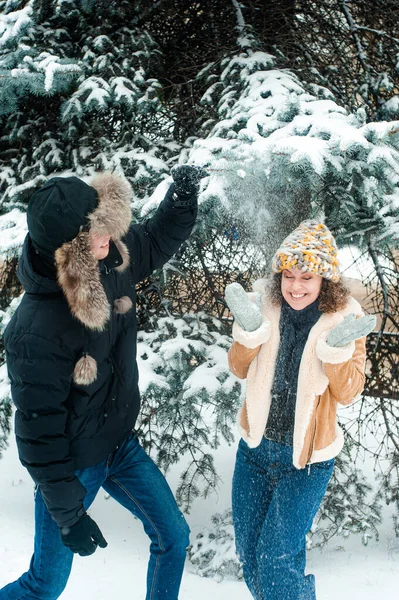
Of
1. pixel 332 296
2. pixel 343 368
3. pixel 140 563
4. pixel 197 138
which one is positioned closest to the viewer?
pixel 343 368

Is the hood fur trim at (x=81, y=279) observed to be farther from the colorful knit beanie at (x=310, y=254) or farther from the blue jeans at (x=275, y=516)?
the blue jeans at (x=275, y=516)

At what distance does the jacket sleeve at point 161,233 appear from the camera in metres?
2.71

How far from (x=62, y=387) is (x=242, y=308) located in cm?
86

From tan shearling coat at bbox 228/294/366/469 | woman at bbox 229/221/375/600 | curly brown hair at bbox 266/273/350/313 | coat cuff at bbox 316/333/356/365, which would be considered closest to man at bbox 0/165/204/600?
woman at bbox 229/221/375/600

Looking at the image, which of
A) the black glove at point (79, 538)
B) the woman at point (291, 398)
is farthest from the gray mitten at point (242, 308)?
the black glove at point (79, 538)

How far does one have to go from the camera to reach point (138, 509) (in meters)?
2.58

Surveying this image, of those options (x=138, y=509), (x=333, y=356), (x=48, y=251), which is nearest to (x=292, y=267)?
(x=333, y=356)

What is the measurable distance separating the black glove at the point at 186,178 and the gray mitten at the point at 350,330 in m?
0.98

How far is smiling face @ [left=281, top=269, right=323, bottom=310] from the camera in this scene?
2.40m

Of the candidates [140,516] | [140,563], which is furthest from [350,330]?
[140,563]

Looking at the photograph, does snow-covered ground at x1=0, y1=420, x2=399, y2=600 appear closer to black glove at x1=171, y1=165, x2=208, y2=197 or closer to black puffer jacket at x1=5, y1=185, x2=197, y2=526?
black puffer jacket at x1=5, y1=185, x2=197, y2=526

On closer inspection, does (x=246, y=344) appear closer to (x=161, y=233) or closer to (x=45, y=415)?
(x=161, y=233)

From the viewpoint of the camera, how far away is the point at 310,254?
7.73ft

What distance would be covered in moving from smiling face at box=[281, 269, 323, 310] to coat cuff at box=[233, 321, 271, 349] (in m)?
0.16
